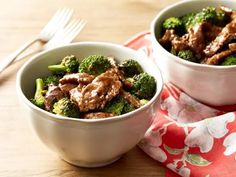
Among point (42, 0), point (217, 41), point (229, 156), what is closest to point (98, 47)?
point (217, 41)

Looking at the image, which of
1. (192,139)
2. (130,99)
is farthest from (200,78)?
(130,99)

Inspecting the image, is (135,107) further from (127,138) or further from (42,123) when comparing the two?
(42,123)

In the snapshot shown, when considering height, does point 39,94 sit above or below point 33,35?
above

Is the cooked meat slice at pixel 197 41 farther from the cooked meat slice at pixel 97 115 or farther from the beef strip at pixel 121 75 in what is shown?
the cooked meat slice at pixel 97 115

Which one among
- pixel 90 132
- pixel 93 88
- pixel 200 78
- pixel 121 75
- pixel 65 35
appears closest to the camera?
pixel 90 132

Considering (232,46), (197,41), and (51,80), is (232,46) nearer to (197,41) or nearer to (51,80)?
(197,41)

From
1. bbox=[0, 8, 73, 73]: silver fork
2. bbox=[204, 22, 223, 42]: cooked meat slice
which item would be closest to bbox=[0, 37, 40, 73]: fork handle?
bbox=[0, 8, 73, 73]: silver fork

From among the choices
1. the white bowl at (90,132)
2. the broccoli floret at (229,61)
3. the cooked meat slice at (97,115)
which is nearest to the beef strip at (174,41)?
the broccoli floret at (229,61)
